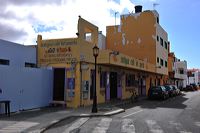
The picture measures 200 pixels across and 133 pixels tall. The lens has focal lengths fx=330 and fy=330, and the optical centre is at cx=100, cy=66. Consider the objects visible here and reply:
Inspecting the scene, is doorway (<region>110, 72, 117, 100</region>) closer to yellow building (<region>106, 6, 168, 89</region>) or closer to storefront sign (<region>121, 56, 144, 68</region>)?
storefront sign (<region>121, 56, 144, 68</region>)

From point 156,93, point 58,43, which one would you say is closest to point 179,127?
point 58,43

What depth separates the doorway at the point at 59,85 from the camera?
23766mm

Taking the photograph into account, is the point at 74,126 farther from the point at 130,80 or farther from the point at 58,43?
the point at 130,80

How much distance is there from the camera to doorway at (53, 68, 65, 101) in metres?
23.8

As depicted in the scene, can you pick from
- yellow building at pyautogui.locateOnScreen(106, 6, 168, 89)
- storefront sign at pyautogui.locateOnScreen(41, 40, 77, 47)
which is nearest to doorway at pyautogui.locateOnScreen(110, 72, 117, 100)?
storefront sign at pyautogui.locateOnScreen(41, 40, 77, 47)

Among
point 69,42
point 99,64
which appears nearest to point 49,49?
point 69,42

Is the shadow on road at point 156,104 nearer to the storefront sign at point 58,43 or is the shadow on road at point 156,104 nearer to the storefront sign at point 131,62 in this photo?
the storefront sign at point 131,62

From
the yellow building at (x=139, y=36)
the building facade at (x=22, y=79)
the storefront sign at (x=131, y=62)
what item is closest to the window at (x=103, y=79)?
the storefront sign at (x=131, y=62)

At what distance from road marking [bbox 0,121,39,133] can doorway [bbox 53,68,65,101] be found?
29.4 feet

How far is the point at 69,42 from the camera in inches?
944

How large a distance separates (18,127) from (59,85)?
416 inches

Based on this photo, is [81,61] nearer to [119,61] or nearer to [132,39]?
[119,61]

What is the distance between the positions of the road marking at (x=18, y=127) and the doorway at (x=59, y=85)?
8.97m

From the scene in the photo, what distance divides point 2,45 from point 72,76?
570 centimetres
